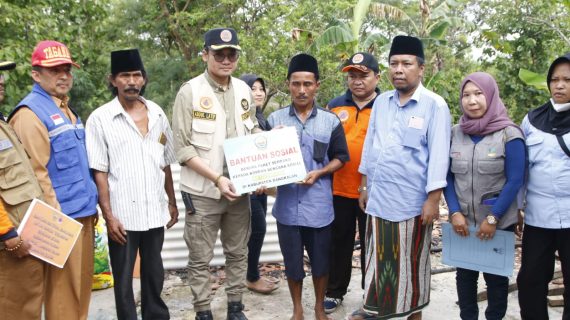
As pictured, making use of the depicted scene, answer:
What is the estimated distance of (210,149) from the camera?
371 centimetres

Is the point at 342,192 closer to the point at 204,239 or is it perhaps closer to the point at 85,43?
the point at 204,239

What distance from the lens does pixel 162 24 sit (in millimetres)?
16828

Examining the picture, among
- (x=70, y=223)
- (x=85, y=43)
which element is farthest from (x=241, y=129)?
(x=85, y=43)

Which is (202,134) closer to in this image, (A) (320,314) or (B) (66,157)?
(B) (66,157)

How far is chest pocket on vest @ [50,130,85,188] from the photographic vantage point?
3158 mm

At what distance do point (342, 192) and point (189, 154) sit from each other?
4.45 feet

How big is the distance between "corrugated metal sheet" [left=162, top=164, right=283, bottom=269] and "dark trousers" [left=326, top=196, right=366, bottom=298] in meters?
1.30

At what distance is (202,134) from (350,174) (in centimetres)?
129

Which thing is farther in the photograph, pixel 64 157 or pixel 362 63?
pixel 362 63

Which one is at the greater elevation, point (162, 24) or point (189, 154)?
point (162, 24)

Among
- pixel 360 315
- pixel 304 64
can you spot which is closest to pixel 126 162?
pixel 304 64

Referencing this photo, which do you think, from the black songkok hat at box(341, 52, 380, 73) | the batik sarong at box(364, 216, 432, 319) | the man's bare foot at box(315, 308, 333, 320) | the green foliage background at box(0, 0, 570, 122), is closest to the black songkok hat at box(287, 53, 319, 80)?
the black songkok hat at box(341, 52, 380, 73)

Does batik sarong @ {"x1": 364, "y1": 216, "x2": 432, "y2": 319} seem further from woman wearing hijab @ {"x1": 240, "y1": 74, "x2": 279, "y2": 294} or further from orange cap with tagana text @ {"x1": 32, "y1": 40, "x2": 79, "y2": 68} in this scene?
orange cap with tagana text @ {"x1": 32, "y1": 40, "x2": 79, "y2": 68}

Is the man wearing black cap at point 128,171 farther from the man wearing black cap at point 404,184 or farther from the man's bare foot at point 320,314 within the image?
the man wearing black cap at point 404,184
